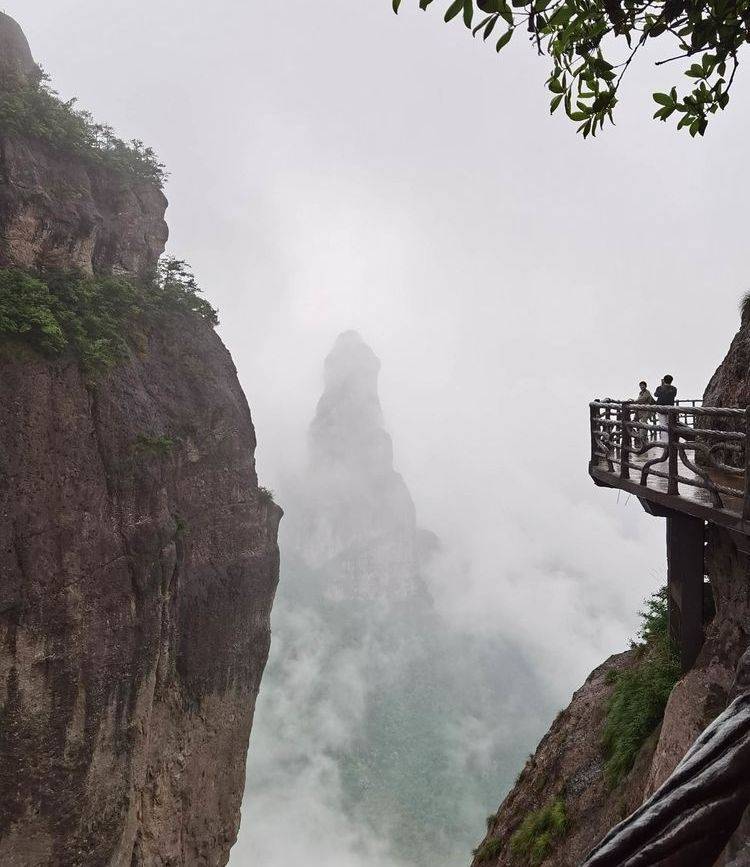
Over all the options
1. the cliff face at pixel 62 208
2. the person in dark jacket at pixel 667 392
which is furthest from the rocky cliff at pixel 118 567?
the person in dark jacket at pixel 667 392

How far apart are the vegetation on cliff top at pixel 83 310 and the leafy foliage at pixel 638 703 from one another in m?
13.7

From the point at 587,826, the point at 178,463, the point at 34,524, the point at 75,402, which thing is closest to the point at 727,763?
the point at 587,826

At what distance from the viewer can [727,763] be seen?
122 cm

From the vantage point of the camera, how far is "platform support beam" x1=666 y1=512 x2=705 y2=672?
22.6 feet

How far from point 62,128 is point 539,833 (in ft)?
67.6

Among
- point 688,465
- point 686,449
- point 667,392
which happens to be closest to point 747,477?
point 688,465

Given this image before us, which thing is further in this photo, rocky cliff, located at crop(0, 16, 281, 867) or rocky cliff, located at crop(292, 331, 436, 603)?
rocky cliff, located at crop(292, 331, 436, 603)

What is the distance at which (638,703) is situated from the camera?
25.0 feet

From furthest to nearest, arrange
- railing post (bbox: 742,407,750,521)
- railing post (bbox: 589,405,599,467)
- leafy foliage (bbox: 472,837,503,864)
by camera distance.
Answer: railing post (bbox: 589,405,599,467) → leafy foliage (bbox: 472,837,503,864) → railing post (bbox: 742,407,750,521)

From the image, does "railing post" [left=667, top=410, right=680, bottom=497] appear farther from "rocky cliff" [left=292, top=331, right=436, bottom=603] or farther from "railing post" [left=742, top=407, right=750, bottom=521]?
"rocky cliff" [left=292, top=331, right=436, bottom=603]

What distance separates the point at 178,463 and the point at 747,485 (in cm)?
1434

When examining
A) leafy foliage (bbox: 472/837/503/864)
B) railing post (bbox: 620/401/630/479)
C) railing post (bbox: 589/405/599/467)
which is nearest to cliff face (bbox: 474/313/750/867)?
leafy foliage (bbox: 472/837/503/864)

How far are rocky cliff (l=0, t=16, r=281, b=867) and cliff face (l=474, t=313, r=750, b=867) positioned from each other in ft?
29.8

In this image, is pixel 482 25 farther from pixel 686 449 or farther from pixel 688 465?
pixel 686 449
